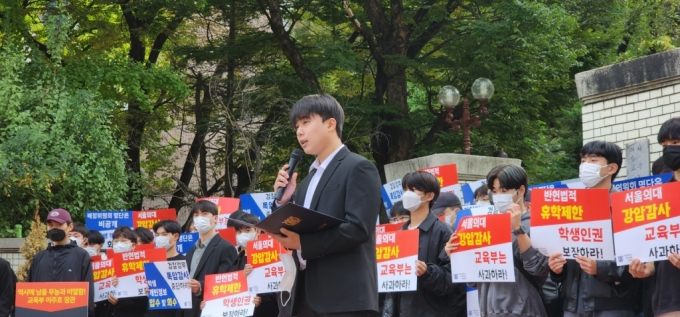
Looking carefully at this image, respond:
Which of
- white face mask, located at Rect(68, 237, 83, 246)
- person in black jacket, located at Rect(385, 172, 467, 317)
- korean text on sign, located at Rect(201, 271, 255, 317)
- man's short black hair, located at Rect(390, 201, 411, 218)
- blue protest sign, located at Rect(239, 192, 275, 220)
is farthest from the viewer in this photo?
blue protest sign, located at Rect(239, 192, 275, 220)

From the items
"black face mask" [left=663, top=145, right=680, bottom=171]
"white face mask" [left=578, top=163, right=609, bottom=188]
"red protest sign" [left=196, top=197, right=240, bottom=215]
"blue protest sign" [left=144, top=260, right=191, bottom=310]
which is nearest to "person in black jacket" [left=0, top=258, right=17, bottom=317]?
"blue protest sign" [left=144, top=260, right=191, bottom=310]

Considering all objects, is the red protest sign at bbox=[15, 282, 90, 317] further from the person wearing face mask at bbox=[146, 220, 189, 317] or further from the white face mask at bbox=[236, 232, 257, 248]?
the white face mask at bbox=[236, 232, 257, 248]

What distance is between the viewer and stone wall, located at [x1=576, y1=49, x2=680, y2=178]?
12758 millimetres

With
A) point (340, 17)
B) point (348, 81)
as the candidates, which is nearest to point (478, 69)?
point (340, 17)

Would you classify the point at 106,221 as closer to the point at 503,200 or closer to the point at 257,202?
the point at 257,202

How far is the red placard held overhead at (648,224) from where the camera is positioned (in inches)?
236

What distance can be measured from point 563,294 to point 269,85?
1669 centimetres

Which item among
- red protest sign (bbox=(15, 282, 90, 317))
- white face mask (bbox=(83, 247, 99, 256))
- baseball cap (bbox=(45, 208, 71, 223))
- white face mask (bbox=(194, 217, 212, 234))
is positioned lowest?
red protest sign (bbox=(15, 282, 90, 317))

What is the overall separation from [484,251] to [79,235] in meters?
6.84

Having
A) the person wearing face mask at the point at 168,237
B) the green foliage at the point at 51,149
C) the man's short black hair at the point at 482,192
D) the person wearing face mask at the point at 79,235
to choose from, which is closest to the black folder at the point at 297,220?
the man's short black hair at the point at 482,192

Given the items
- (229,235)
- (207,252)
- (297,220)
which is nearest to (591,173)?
(297,220)

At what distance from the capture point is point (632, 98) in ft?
43.9

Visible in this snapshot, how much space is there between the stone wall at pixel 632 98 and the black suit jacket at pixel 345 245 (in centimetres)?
835

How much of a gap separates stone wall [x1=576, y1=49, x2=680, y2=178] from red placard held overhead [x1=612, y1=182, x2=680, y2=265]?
676cm
